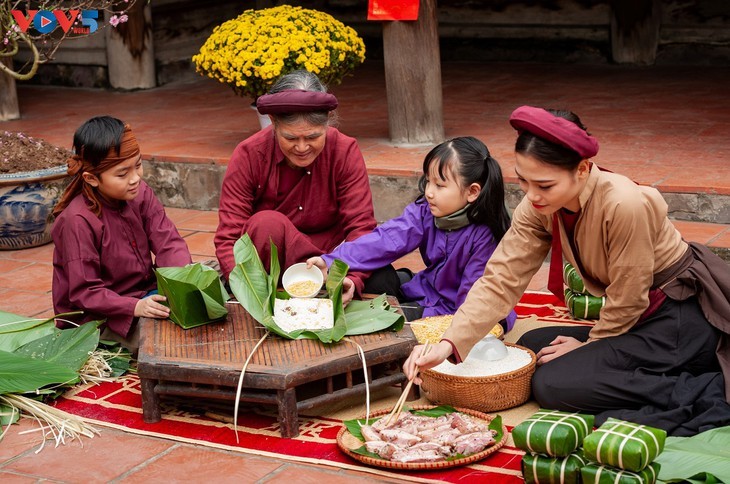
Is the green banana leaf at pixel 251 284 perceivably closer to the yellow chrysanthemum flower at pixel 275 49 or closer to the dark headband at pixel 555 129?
the dark headband at pixel 555 129

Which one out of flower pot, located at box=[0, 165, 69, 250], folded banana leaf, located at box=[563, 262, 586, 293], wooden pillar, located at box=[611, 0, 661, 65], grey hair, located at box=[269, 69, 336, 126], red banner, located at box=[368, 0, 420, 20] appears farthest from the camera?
wooden pillar, located at box=[611, 0, 661, 65]

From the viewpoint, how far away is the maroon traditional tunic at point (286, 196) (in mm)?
3955

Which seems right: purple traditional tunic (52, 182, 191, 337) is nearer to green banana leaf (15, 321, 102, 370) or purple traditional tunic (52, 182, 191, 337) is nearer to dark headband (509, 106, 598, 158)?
green banana leaf (15, 321, 102, 370)

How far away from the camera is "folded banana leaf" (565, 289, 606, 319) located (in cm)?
396

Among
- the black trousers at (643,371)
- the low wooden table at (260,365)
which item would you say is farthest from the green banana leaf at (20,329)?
the black trousers at (643,371)

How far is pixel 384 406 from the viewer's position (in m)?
3.40

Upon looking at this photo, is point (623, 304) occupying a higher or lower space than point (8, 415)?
higher

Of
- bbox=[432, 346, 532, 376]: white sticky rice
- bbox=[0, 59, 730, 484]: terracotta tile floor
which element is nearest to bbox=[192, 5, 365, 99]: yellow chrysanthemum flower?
bbox=[0, 59, 730, 484]: terracotta tile floor

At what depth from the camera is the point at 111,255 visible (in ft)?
12.5

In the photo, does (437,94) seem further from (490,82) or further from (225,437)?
(225,437)

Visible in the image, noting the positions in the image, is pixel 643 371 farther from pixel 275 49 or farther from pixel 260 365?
pixel 275 49

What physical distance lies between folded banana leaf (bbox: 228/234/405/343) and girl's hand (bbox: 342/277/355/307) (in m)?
0.03

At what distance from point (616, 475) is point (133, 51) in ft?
22.4

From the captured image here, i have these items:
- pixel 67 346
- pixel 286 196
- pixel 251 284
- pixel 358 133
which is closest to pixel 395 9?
pixel 358 133
